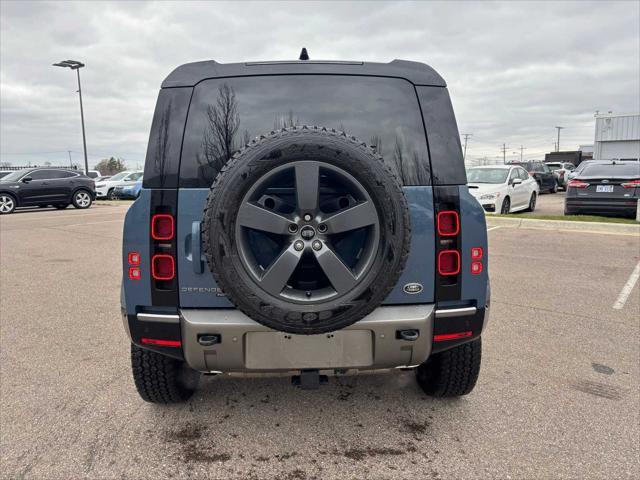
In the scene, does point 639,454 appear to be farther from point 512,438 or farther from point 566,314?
point 566,314

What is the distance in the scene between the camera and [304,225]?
6.79 feet

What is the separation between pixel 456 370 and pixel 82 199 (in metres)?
19.3

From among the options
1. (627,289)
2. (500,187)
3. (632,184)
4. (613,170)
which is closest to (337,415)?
(627,289)

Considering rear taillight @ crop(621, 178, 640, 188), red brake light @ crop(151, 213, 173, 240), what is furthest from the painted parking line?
rear taillight @ crop(621, 178, 640, 188)

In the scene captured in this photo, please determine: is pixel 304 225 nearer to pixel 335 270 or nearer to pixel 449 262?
pixel 335 270

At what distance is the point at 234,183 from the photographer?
2037mm

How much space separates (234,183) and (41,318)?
3.76 meters

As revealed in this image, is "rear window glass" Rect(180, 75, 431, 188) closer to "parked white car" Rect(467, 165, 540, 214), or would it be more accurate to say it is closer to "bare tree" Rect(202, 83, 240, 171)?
"bare tree" Rect(202, 83, 240, 171)

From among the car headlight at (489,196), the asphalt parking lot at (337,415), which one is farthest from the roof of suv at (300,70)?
the car headlight at (489,196)

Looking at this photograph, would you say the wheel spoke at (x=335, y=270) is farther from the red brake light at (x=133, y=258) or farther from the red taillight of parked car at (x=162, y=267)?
the red brake light at (x=133, y=258)

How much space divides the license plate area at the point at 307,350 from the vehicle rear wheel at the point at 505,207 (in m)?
11.1

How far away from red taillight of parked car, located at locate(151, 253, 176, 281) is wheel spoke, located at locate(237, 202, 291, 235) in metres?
0.50

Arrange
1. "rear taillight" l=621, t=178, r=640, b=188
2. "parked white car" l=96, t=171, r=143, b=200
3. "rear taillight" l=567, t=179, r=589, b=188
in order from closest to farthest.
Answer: "rear taillight" l=621, t=178, r=640, b=188, "rear taillight" l=567, t=179, r=589, b=188, "parked white car" l=96, t=171, r=143, b=200

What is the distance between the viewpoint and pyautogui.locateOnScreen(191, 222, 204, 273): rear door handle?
2.23 meters
